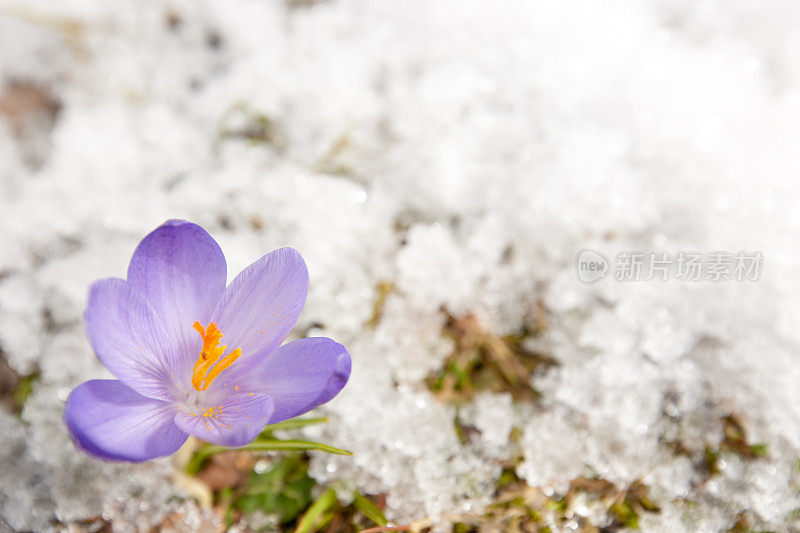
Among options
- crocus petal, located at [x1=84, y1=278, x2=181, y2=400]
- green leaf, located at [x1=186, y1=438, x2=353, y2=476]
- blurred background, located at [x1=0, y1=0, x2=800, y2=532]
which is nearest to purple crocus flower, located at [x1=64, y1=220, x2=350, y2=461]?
crocus petal, located at [x1=84, y1=278, x2=181, y2=400]

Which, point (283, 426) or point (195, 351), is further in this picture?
point (283, 426)

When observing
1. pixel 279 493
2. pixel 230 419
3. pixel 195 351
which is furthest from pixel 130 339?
pixel 279 493

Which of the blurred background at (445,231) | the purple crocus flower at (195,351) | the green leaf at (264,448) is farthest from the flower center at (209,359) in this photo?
the blurred background at (445,231)

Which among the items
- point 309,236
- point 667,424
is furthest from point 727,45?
point 309,236

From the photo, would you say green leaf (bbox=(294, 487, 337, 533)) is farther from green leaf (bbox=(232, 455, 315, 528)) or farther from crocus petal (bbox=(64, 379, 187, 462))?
crocus petal (bbox=(64, 379, 187, 462))

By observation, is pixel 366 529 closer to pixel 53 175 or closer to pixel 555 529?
pixel 555 529

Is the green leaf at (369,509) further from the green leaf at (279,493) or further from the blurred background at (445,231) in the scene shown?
the green leaf at (279,493)

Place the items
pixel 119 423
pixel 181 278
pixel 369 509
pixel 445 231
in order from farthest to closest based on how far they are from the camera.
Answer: pixel 445 231
pixel 369 509
pixel 181 278
pixel 119 423

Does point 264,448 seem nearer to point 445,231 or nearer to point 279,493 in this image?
point 279,493
